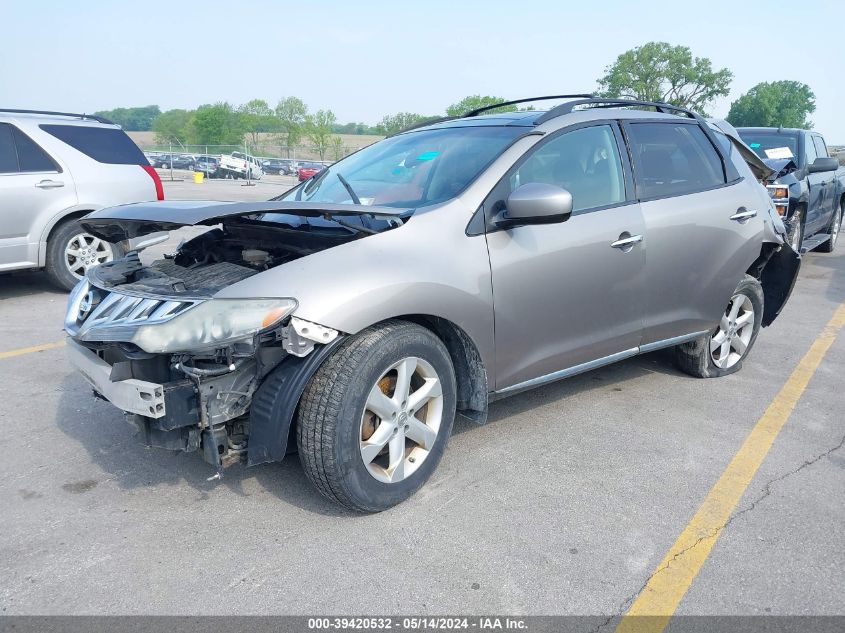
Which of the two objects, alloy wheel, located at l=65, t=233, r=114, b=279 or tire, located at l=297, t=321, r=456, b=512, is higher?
alloy wheel, located at l=65, t=233, r=114, b=279

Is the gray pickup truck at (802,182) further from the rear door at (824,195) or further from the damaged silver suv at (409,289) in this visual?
the damaged silver suv at (409,289)

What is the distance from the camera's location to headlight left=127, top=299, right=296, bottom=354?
8.25 ft

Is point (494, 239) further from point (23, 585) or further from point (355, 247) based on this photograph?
point (23, 585)

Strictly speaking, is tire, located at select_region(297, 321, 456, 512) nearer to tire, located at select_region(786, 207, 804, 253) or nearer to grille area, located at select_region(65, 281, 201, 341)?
grille area, located at select_region(65, 281, 201, 341)

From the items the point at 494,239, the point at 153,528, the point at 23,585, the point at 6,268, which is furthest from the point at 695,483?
the point at 6,268

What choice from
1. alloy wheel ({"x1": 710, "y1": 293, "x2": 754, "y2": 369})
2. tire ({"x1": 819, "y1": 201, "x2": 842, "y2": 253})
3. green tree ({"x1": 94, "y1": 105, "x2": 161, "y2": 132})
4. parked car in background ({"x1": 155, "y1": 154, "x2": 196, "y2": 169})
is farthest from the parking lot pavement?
green tree ({"x1": 94, "y1": 105, "x2": 161, "y2": 132})

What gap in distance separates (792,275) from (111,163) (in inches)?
259

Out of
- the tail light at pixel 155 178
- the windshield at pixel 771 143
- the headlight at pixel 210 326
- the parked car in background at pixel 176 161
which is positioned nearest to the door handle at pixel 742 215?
the headlight at pixel 210 326

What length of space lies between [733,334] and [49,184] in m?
6.36

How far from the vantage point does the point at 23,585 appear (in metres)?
2.46

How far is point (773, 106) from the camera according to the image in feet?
295

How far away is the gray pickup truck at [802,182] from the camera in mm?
8477

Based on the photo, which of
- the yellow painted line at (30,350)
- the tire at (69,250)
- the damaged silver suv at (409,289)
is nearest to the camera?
the damaged silver suv at (409,289)

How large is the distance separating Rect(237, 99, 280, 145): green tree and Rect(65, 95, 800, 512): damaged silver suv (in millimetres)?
87448
